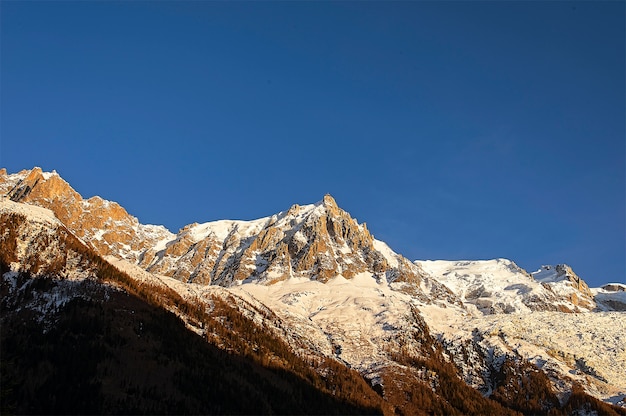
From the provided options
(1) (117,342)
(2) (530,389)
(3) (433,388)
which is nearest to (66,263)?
(1) (117,342)

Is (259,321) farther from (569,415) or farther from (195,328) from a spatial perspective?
(569,415)

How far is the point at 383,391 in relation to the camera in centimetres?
16012

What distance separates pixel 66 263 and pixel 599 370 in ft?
580

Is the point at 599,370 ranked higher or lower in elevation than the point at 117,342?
higher

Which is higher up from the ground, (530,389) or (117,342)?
(530,389)

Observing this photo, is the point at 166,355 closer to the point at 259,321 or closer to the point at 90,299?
the point at 90,299

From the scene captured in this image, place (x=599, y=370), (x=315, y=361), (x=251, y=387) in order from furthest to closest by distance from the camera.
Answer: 1. (x=599, y=370)
2. (x=315, y=361)
3. (x=251, y=387)

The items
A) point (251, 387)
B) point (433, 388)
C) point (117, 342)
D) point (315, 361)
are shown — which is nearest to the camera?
point (117, 342)

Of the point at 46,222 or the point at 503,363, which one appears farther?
the point at 503,363

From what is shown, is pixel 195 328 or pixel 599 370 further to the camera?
pixel 599 370

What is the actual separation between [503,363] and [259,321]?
3466 inches

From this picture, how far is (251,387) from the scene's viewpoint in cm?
11569

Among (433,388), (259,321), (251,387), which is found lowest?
(251,387)

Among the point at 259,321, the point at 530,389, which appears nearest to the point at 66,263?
the point at 259,321
